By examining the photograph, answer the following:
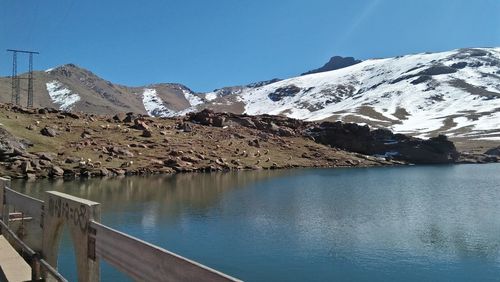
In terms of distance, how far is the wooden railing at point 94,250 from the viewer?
7238 millimetres

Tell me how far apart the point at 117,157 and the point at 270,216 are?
58.4 m

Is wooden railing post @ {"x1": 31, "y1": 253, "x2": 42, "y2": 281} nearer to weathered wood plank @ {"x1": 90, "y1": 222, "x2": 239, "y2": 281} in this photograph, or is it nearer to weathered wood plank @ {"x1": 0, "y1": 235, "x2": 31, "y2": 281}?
weathered wood plank @ {"x1": 0, "y1": 235, "x2": 31, "y2": 281}

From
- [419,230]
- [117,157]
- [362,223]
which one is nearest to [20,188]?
[117,157]

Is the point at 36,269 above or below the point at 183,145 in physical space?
below

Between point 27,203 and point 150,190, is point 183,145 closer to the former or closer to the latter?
point 150,190

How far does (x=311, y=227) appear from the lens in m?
43.3

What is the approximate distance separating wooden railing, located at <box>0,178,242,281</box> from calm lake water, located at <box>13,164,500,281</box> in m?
13.4

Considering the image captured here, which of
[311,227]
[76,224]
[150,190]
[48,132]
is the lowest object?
[311,227]

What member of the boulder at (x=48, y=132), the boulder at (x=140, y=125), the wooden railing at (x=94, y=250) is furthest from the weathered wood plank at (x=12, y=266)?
the boulder at (x=140, y=125)

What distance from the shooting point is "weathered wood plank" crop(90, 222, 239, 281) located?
6766 millimetres

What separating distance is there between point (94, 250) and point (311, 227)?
34.7m

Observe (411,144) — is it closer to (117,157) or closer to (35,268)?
(117,157)

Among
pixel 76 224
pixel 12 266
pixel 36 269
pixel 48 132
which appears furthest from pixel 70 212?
pixel 48 132

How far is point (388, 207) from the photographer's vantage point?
57.5 m
